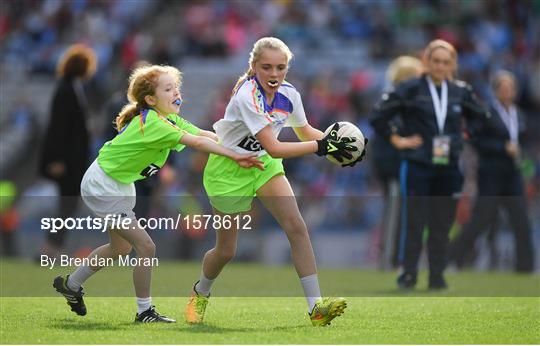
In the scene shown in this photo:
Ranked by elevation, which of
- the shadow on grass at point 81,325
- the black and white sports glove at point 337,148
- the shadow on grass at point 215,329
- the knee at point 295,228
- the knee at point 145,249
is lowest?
the shadow on grass at point 215,329

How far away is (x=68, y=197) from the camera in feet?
48.0

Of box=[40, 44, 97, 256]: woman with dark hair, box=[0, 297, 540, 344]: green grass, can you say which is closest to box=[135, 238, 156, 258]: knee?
box=[0, 297, 540, 344]: green grass

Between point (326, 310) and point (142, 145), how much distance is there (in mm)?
1700

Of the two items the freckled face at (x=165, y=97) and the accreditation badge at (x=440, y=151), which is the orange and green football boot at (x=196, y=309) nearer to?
the freckled face at (x=165, y=97)

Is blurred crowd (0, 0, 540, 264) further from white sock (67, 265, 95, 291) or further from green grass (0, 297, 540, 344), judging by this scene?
white sock (67, 265, 95, 291)

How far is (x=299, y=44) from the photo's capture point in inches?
921

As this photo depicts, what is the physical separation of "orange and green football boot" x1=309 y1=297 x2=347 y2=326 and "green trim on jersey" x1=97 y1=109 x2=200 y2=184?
57.1 inches

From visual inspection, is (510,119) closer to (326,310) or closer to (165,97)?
(165,97)

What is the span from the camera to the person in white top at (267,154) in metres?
8.55

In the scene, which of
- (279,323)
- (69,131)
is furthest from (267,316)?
(69,131)

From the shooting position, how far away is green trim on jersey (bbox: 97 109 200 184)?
8789mm

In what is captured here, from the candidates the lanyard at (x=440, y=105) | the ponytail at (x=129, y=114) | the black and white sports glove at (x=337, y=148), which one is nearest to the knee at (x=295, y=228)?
the black and white sports glove at (x=337, y=148)

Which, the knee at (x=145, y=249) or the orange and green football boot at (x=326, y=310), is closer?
the orange and green football boot at (x=326, y=310)

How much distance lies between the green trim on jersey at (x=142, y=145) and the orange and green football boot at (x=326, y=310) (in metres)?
1.45
